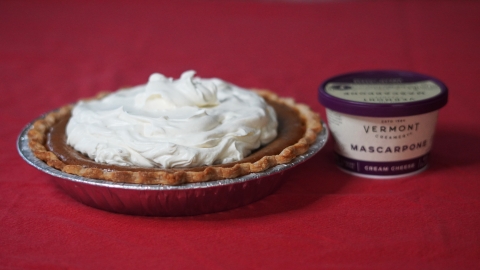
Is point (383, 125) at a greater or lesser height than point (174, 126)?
lesser

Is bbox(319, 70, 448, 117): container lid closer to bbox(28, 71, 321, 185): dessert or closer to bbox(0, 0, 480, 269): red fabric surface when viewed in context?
bbox(28, 71, 321, 185): dessert

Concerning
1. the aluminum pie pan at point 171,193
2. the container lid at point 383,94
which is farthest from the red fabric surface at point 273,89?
the container lid at point 383,94

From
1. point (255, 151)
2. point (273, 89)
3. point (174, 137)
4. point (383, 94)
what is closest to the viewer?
point (174, 137)

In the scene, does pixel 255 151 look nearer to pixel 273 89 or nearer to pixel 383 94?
pixel 383 94

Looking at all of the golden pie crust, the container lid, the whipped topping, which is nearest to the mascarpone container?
the container lid

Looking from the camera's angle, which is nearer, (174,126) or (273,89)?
(174,126)

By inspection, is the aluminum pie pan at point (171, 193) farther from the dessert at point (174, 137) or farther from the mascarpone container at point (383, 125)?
the mascarpone container at point (383, 125)

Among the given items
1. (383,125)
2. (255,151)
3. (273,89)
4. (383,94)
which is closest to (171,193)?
(255,151)

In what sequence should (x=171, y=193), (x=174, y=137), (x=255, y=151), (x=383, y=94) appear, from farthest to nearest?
(x=383, y=94)
(x=255, y=151)
(x=174, y=137)
(x=171, y=193)
